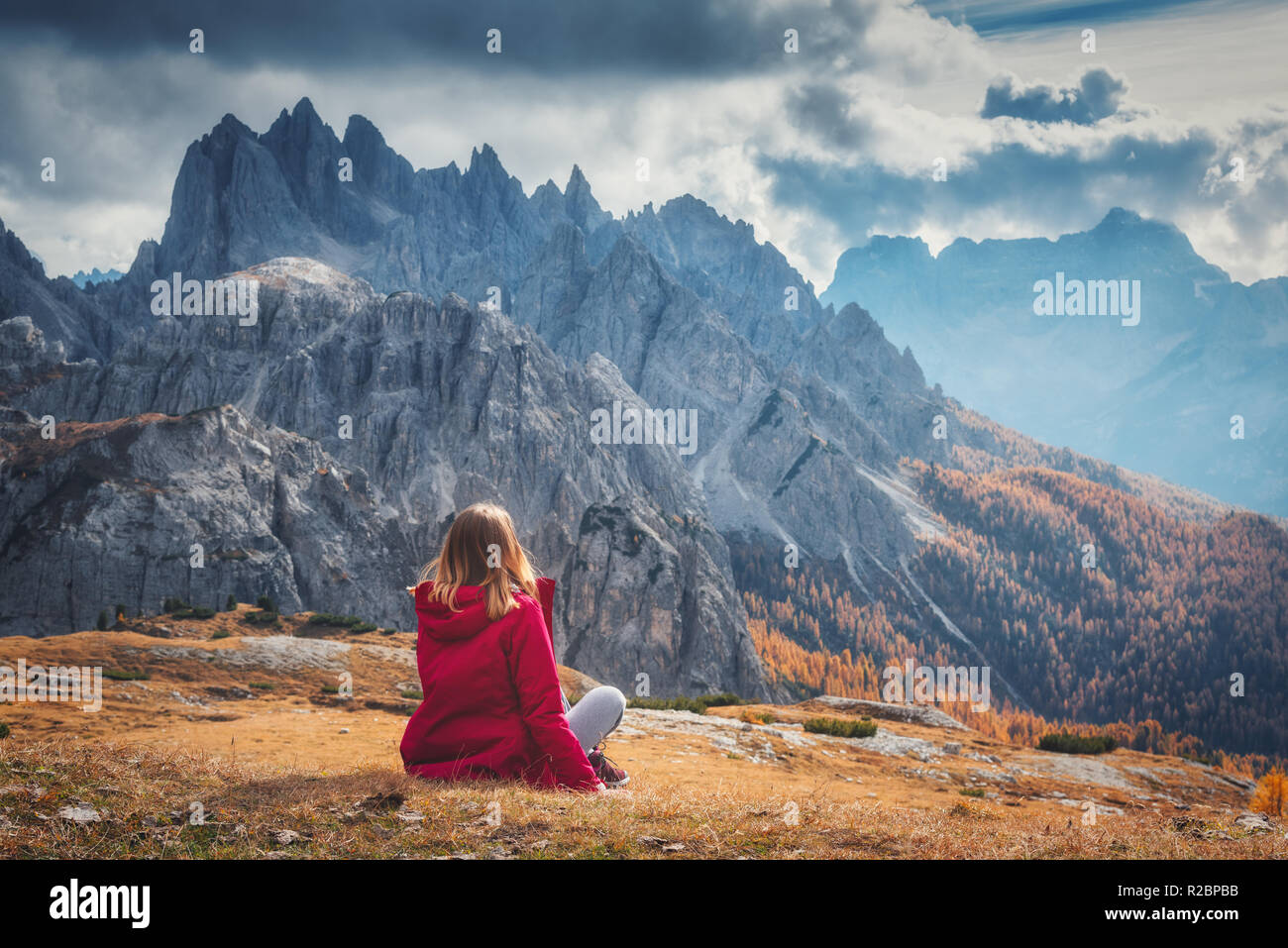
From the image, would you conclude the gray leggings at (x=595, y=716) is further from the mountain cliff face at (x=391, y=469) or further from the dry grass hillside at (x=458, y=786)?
the mountain cliff face at (x=391, y=469)

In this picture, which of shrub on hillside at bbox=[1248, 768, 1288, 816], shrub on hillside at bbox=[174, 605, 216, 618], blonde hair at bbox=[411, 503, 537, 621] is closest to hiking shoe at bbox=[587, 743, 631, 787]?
blonde hair at bbox=[411, 503, 537, 621]

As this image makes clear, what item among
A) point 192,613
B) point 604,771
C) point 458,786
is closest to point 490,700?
point 458,786

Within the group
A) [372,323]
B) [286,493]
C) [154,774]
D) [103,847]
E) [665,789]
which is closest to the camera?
[103,847]

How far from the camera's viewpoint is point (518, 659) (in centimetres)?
895

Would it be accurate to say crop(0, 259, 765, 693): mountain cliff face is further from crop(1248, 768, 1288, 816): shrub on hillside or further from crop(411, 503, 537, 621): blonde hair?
crop(1248, 768, 1288, 816): shrub on hillside

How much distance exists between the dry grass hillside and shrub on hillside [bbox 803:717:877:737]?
453 mm

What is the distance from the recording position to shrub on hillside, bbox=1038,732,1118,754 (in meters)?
33.3

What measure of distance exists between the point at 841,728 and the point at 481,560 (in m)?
23.3

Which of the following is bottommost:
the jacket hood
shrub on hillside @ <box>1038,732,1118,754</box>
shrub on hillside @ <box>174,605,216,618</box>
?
shrub on hillside @ <box>1038,732,1118,754</box>

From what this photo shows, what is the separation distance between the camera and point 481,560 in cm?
898

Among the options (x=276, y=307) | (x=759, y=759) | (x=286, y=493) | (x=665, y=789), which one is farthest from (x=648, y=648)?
(x=276, y=307)

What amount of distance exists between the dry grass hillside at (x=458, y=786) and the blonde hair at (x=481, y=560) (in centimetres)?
242
